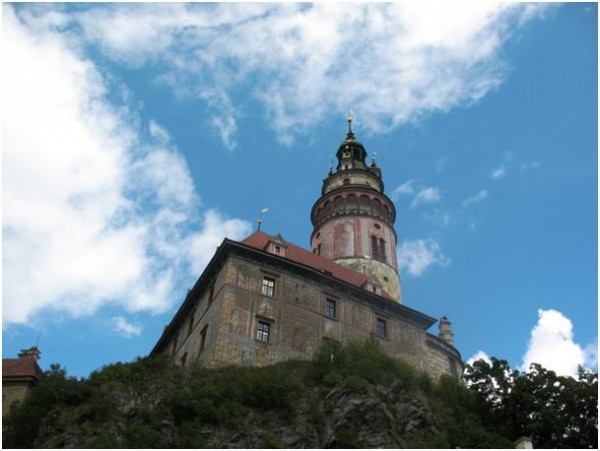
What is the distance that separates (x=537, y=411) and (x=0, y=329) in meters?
18.1

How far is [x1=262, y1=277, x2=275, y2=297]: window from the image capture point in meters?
29.8

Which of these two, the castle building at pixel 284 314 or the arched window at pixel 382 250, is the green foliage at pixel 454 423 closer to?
Result: the castle building at pixel 284 314

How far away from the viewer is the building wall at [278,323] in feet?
90.6

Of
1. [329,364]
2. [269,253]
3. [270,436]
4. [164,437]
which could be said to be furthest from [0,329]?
[269,253]

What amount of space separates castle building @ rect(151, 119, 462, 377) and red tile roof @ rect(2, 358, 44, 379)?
668 centimetres

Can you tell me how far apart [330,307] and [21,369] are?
621 inches

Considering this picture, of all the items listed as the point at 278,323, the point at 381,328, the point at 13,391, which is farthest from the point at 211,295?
the point at 13,391

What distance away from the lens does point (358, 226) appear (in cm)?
4222

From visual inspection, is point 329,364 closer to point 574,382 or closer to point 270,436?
point 270,436

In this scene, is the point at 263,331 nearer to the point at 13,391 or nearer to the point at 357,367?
the point at 357,367

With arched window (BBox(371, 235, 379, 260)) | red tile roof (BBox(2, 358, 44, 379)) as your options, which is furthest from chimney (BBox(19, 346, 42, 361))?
arched window (BBox(371, 235, 379, 260))

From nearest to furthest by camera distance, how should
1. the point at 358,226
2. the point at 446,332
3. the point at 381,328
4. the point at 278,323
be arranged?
the point at 278,323 → the point at 381,328 → the point at 446,332 → the point at 358,226

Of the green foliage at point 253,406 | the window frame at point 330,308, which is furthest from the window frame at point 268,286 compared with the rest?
the green foliage at point 253,406

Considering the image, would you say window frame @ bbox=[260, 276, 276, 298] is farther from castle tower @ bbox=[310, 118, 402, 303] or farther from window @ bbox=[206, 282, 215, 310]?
castle tower @ bbox=[310, 118, 402, 303]
